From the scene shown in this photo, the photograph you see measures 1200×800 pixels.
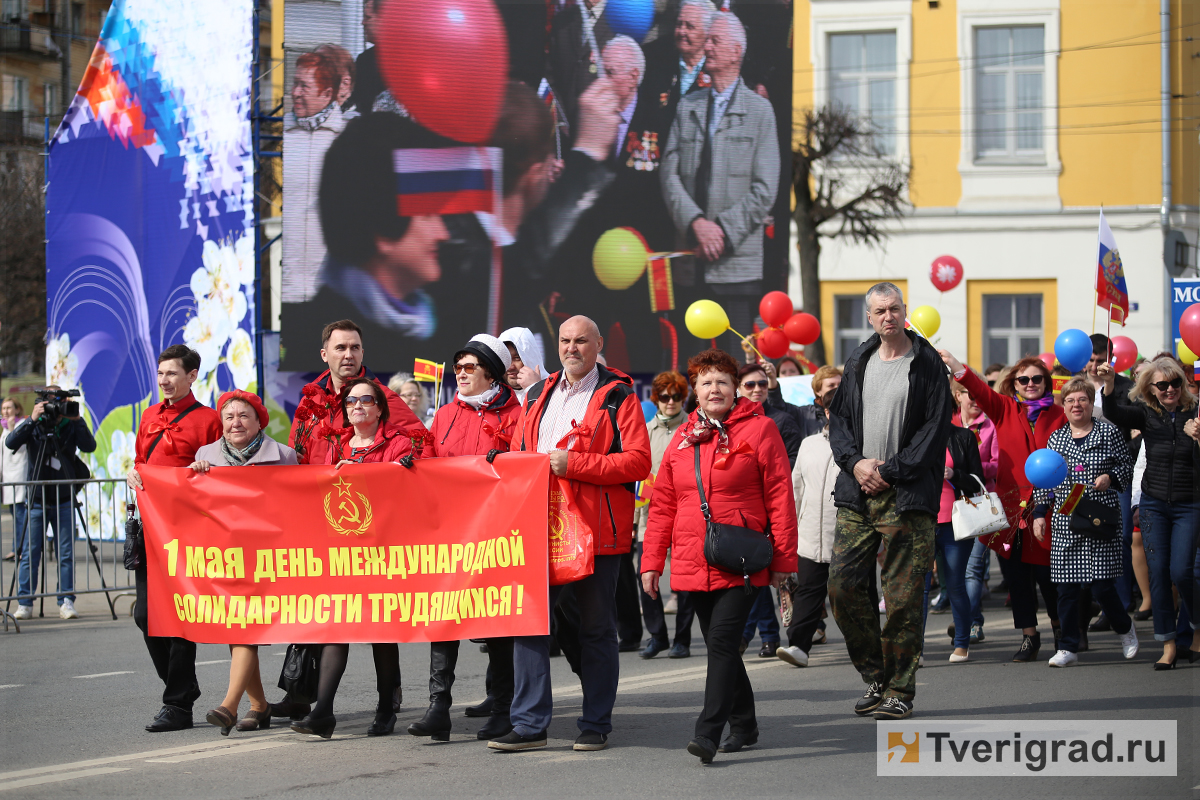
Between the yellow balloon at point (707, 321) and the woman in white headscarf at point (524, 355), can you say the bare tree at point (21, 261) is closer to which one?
the yellow balloon at point (707, 321)

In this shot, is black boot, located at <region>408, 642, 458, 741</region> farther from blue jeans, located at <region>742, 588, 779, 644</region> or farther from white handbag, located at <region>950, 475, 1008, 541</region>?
white handbag, located at <region>950, 475, 1008, 541</region>

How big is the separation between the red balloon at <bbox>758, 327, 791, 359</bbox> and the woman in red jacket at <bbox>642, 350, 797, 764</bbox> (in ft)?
26.7

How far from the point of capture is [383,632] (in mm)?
6953

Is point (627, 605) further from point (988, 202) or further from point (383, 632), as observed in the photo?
point (988, 202)

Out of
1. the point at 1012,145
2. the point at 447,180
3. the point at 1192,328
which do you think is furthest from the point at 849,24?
the point at 1192,328

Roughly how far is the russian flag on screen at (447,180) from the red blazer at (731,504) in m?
12.2

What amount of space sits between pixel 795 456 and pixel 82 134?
42.5 ft

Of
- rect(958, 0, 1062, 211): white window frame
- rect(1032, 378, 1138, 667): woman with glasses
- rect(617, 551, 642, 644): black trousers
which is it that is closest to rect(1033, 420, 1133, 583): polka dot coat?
rect(1032, 378, 1138, 667): woman with glasses

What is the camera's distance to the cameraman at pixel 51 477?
39.8ft

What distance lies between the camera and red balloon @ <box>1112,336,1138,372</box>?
510 inches

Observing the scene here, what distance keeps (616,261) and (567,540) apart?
12.1m

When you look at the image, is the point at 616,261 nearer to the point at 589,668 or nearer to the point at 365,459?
the point at 365,459

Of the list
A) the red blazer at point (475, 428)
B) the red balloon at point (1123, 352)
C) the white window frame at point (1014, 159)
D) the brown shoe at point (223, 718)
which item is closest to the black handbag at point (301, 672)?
the brown shoe at point (223, 718)

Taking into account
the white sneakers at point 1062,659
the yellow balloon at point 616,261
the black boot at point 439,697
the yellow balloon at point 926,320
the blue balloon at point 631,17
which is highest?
the blue balloon at point 631,17
